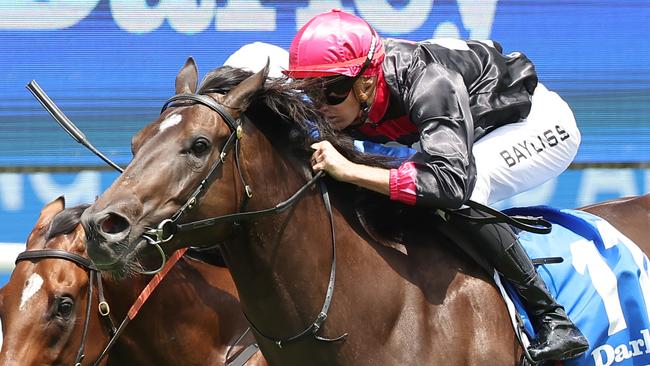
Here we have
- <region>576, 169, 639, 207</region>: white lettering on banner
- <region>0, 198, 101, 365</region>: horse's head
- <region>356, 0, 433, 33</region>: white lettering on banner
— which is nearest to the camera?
<region>0, 198, 101, 365</region>: horse's head

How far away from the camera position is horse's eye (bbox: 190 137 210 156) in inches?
102

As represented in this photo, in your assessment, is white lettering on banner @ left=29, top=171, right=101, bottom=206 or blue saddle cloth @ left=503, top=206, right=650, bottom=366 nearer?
blue saddle cloth @ left=503, top=206, right=650, bottom=366

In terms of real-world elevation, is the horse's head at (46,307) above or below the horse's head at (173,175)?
below

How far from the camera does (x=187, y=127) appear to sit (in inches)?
102

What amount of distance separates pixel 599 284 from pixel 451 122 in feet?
2.58

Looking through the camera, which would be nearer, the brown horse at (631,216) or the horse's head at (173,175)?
the horse's head at (173,175)

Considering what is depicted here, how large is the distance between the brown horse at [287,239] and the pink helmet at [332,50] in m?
→ 0.12

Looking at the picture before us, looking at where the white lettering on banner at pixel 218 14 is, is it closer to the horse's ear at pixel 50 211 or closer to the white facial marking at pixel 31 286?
the horse's ear at pixel 50 211

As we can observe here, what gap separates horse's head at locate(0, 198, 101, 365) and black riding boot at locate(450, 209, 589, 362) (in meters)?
1.28

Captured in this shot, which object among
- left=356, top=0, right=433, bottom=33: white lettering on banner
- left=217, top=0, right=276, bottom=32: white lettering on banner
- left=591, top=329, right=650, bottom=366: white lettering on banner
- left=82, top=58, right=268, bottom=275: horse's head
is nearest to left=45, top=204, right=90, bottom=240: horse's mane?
left=82, top=58, right=268, bottom=275: horse's head

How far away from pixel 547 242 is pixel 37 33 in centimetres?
260

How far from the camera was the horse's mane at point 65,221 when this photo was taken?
11.4ft

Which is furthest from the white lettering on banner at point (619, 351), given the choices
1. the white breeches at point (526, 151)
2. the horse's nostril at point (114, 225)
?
the horse's nostril at point (114, 225)

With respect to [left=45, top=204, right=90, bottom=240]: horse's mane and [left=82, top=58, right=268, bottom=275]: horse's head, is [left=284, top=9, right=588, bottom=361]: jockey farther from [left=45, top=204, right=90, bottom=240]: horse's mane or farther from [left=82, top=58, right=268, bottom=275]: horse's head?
[left=45, top=204, right=90, bottom=240]: horse's mane
